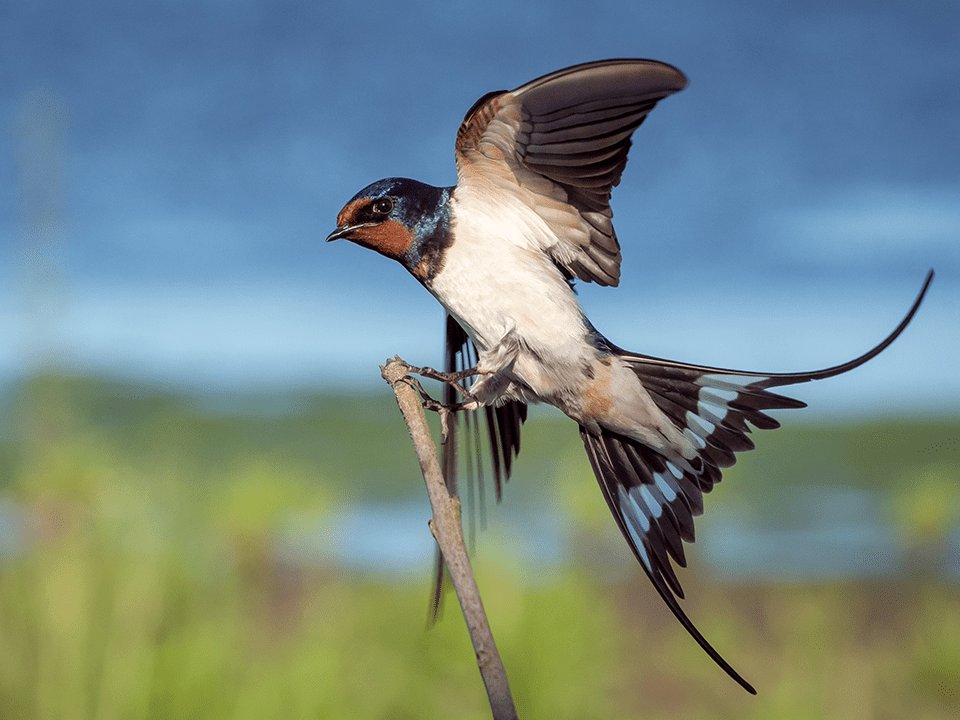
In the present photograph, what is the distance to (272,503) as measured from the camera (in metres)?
2.29

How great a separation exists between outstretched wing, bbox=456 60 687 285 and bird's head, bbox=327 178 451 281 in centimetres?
5

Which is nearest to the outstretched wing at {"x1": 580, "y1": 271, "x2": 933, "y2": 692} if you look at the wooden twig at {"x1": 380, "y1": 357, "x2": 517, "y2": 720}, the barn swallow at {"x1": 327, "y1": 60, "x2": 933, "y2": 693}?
the barn swallow at {"x1": 327, "y1": 60, "x2": 933, "y2": 693}

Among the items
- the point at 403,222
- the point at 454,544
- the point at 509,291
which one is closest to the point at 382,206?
the point at 403,222

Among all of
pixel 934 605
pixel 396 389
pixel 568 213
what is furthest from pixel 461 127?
pixel 934 605

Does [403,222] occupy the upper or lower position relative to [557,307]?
upper

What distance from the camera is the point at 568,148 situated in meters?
0.99

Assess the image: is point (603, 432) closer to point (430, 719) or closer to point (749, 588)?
point (430, 719)

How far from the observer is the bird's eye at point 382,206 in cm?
Result: 109

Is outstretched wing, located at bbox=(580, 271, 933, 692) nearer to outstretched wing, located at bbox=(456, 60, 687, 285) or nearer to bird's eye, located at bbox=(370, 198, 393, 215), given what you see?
outstretched wing, located at bbox=(456, 60, 687, 285)

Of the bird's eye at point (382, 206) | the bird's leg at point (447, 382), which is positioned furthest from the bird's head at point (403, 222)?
the bird's leg at point (447, 382)

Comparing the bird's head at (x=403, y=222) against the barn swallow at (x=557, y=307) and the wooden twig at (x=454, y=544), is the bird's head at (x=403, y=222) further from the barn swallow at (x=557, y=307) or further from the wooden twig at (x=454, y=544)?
the wooden twig at (x=454, y=544)

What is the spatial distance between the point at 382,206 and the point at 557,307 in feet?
0.92

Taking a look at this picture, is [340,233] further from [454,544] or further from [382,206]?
[454,544]

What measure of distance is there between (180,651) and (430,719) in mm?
596
